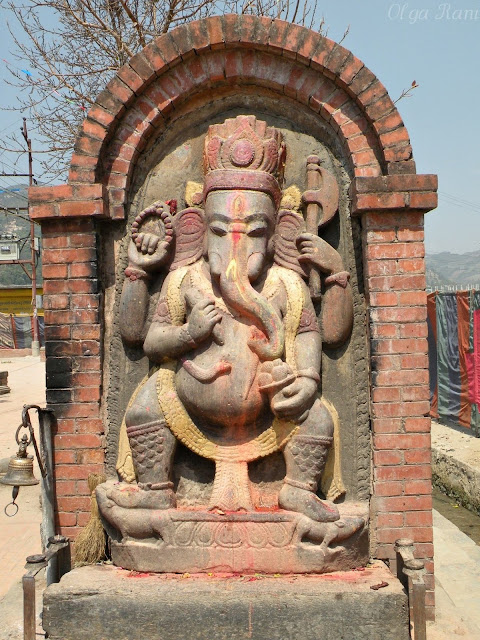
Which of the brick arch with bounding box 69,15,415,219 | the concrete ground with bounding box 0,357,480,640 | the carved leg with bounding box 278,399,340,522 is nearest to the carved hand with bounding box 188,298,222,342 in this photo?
the carved leg with bounding box 278,399,340,522

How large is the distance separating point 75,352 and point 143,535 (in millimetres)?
1257

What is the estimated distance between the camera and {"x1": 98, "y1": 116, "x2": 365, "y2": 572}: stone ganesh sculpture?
3.52 metres

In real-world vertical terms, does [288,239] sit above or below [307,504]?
above

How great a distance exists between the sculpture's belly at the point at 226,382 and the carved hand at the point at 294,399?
109 millimetres

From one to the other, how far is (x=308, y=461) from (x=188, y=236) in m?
1.63

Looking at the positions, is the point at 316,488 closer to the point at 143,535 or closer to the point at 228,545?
the point at 228,545

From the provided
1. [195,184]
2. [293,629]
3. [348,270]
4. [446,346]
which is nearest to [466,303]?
[446,346]

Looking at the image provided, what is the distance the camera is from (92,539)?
3.83 meters

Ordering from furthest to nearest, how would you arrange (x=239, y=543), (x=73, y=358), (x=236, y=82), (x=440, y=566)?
(x=440, y=566) → (x=236, y=82) → (x=73, y=358) → (x=239, y=543)

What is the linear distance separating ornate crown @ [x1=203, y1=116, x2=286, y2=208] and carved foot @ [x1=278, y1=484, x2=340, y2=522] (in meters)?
1.84

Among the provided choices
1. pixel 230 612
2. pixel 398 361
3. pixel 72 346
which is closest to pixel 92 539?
pixel 230 612

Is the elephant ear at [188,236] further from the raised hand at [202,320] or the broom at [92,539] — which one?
the broom at [92,539]

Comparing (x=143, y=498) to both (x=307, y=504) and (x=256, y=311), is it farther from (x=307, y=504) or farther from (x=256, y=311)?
(x=256, y=311)

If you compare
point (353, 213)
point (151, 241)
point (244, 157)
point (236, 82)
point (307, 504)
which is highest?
point (236, 82)
